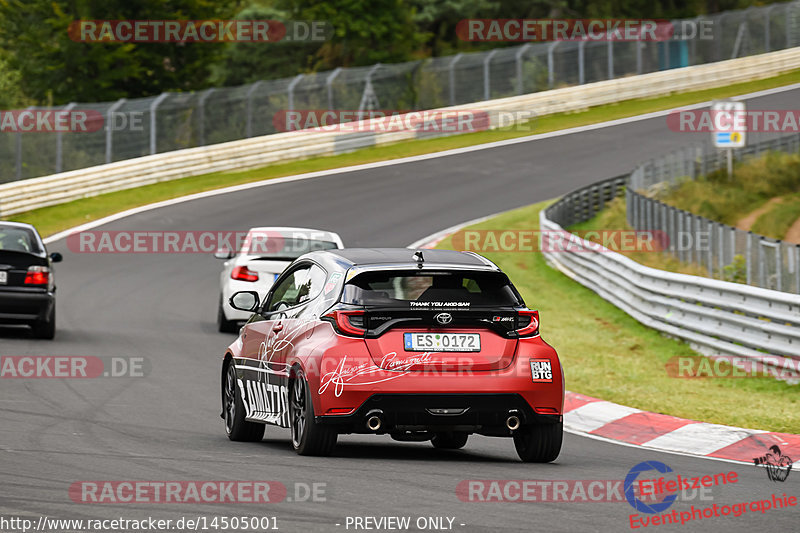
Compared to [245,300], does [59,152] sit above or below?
below

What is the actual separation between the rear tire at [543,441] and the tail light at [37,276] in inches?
385

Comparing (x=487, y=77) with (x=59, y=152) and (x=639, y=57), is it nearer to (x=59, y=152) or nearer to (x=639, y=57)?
(x=639, y=57)

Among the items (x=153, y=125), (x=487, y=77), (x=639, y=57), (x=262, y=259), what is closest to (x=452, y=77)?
(x=487, y=77)

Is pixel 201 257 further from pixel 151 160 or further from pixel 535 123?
pixel 535 123

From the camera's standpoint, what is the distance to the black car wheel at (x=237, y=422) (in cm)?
1019

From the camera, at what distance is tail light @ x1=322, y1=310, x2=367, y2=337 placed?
28.6ft

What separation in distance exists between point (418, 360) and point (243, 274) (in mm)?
9624

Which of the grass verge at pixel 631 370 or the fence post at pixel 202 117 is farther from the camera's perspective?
the fence post at pixel 202 117

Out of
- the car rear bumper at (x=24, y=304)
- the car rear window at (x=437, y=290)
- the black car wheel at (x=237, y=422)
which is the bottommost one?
the car rear bumper at (x=24, y=304)

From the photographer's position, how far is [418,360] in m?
8.64

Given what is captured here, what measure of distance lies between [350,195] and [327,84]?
28.2ft

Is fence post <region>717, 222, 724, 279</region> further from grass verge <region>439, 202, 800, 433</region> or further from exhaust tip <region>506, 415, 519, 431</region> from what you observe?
exhaust tip <region>506, 415, 519, 431</region>

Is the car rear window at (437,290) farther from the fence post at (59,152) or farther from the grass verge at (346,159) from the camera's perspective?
the fence post at (59,152)

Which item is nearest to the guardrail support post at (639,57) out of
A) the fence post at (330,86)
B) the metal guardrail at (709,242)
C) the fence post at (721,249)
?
the fence post at (330,86)
